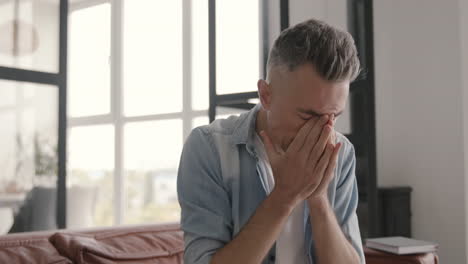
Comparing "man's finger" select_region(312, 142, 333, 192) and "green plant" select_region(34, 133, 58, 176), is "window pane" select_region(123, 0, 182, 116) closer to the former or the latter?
"green plant" select_region(34, 133, 58, 176)

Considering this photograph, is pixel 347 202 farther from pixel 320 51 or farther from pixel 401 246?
pixel 401 246

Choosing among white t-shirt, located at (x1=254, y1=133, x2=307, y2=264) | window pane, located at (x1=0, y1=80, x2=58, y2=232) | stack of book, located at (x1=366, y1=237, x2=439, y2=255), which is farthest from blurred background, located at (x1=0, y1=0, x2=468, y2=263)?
white t-shirt, located at (x1=254, y1=133, x2=307, y2=264)

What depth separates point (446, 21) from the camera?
3.86 meters

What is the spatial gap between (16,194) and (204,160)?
2.24 meters

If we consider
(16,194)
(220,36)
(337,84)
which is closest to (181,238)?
(337,84)

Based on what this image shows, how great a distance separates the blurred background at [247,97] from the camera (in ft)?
10.8

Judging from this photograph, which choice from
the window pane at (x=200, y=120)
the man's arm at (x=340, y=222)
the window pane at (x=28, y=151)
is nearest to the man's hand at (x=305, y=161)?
the man's arm at (x=340, y=222)

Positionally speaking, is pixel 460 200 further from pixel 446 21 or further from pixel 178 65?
pixel 178 65

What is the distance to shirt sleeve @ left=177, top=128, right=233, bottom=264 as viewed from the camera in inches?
51.4

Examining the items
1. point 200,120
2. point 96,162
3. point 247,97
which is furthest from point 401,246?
point 96,162

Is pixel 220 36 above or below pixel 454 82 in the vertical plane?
above

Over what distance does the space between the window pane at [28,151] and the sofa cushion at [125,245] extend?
5.79 feet

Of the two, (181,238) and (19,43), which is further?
(19,43)

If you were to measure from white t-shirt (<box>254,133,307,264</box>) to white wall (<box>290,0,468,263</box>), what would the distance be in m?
2.28
